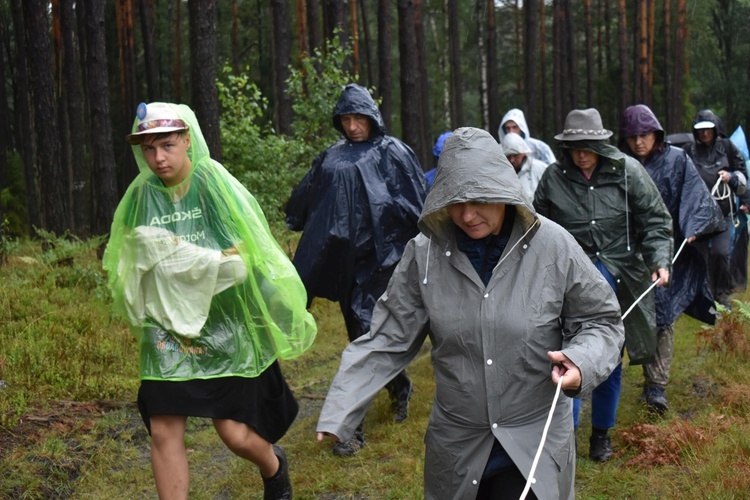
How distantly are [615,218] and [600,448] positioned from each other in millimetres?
1483

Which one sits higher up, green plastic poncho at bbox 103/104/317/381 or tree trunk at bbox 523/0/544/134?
tree trunk at bbox 523/0/544/134

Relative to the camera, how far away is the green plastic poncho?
14.1 ft

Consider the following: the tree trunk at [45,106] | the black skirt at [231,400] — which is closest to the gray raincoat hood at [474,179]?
the black skirt at [231,400]

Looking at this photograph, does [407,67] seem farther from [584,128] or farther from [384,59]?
[584,128]

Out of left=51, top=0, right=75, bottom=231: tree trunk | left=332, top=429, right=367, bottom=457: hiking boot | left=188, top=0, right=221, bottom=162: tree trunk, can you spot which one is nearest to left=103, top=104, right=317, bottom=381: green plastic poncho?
left=332, top=429, right=367, bottom=457: hiking boot

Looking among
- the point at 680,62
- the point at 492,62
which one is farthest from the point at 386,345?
A: the point at 680,62

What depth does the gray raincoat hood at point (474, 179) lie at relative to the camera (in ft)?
10.0

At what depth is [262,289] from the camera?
4555 millimetres

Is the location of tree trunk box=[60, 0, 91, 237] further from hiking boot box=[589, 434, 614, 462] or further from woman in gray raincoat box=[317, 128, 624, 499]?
woman in gray raincoat box=[317, 128, 624, 499]

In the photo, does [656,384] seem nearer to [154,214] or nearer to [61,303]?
[154,214]

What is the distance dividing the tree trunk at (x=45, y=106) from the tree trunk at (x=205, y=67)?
11.2 ft

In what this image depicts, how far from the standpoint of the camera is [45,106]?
14.0 meters

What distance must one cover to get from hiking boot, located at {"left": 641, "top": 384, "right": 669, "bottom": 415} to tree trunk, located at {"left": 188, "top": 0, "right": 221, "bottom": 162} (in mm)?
6254

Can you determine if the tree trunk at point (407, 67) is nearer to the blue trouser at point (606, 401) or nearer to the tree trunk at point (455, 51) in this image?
the blue trouser at point (606, 401)
